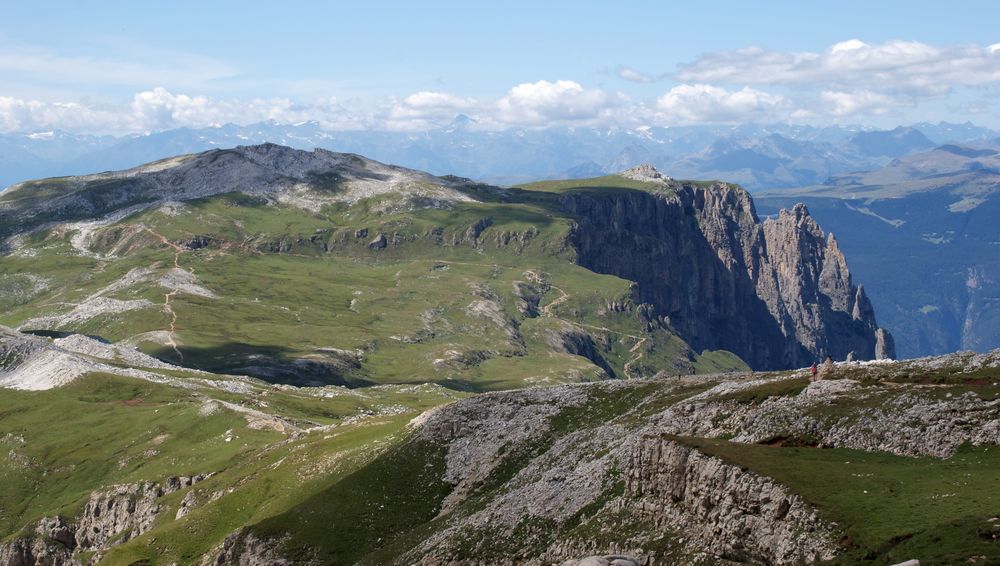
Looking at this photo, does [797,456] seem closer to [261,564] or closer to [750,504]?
[750,504]

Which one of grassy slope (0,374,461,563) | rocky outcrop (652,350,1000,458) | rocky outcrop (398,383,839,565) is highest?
rocky outcrop (652,350,1000,458)

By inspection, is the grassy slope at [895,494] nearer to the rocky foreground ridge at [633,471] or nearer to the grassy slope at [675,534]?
the grassy slope at [675,534]

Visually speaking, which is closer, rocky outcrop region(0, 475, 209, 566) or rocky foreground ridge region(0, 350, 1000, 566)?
rocky foreground ridge region(0, 350, 1000, 566)

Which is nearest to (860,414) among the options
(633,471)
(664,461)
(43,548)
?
(664,461)

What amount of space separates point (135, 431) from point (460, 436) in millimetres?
103753

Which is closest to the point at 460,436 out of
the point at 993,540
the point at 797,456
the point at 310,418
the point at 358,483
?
the point at 358,483

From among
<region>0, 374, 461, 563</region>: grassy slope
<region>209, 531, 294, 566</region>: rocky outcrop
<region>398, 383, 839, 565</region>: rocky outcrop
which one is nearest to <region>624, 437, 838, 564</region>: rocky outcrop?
<region>398, 383, 839, 565</region>: rocky outcrop

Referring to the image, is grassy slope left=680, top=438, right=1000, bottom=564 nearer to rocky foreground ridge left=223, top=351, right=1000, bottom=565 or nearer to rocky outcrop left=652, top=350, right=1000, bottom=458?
rocky foreground ridge left=223, top=351, right=1000, bottom=565

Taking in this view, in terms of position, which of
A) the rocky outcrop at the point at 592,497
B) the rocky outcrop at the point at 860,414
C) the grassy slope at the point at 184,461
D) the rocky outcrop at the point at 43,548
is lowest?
the rocky outcrop at the point at 43,548

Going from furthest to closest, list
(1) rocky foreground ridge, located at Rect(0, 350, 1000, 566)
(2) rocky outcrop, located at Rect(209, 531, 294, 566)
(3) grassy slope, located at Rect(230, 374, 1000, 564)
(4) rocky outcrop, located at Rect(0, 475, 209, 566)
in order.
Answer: (4) rocky outcrop, located at Rect(0, 475, 209, 566), (2) rocky outcrop, located at Rect(209, 531, 294, 566), (1) rocky foreground ridge, located at Rect(0, 350, 1000, 566), (3) grassy slope, located at Rect(230, 374, 1000, 564)

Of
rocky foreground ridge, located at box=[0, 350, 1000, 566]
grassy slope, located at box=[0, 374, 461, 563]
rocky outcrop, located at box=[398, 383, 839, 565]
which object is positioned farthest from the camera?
grassy slope, located at box=[0, 374, 461, 563]

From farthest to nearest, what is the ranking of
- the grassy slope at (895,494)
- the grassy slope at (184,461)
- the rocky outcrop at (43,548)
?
1. the rocky outcrop at (43,548)
2. the grassy slope at (184,461)
3. the grassy slope at (895,494)

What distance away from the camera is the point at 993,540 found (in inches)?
1790

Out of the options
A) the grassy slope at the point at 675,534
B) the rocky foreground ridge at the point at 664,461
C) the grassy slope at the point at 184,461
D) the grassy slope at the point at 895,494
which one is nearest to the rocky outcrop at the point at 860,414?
the rocky foreground ridge at the point at 664,461
